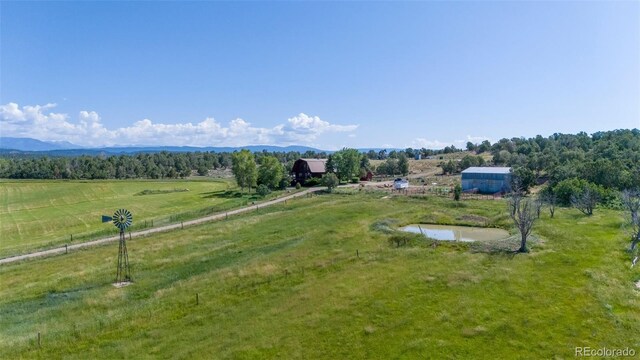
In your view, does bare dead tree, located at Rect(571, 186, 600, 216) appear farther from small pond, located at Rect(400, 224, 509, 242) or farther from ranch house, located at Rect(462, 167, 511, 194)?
ranch house, located at Rect(462, 167, 511, 194)

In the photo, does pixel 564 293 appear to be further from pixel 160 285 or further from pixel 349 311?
pixel 160 285

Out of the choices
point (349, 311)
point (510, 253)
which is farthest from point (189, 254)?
point (510, 253)

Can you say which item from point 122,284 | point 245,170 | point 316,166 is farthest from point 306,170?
point 122,284

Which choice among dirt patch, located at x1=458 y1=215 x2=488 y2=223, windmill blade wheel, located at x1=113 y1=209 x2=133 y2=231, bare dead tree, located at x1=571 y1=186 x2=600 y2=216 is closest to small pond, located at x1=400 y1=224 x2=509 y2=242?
dirt patch, located at x1=458 y1=215 x2=488 y2=223

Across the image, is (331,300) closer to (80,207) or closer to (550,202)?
(550,202)

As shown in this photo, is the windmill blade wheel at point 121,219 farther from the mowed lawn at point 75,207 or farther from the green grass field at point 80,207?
the mowed lawn at point 75,207

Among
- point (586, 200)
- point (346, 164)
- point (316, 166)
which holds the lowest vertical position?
point (586, 200)
